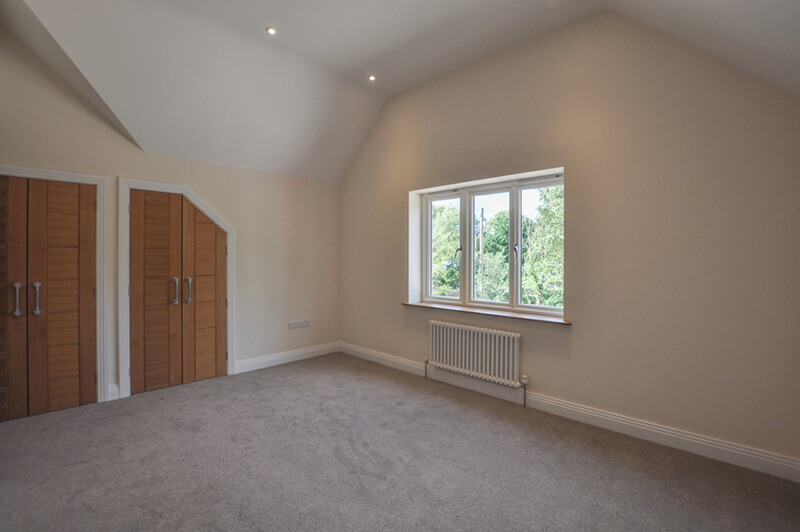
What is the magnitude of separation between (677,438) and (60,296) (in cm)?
492

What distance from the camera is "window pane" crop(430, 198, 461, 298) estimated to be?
13.3 feet

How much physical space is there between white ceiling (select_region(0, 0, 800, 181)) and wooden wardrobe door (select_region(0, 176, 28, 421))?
100cm

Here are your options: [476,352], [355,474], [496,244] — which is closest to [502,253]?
[496,244]

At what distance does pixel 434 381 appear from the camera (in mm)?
3922

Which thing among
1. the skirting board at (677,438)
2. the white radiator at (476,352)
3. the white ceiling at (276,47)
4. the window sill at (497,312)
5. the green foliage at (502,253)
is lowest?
the skirting board at (677,438)

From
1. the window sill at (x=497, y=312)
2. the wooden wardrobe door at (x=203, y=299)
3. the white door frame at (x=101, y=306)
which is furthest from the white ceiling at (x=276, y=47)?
the window sill at (x=497, y=312)

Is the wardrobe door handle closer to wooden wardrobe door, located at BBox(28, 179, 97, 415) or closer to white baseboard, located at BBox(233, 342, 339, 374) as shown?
wooden wardrobe door, located at BBox(28, 179, 97, 415)

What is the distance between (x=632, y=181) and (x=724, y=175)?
50cm

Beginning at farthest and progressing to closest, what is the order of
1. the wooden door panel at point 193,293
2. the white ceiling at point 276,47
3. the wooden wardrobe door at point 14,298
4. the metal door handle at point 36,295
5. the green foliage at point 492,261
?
the wooden door panel at point 193,293
the green foliage at point 492,261
the metal door handle at point 36,295
the wooden wardrobe door at point 14,298
the white ceiling at point 276,47

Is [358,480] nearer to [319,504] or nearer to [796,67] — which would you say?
[319,504]

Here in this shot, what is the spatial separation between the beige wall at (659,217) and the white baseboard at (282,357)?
2288 mm

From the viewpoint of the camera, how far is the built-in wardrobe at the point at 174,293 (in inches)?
138

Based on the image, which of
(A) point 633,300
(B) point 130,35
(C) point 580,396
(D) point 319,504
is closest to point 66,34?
(B) point 130,35

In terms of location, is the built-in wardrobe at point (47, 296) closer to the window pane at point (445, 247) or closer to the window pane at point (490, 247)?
the window pane at point (445, 247)
